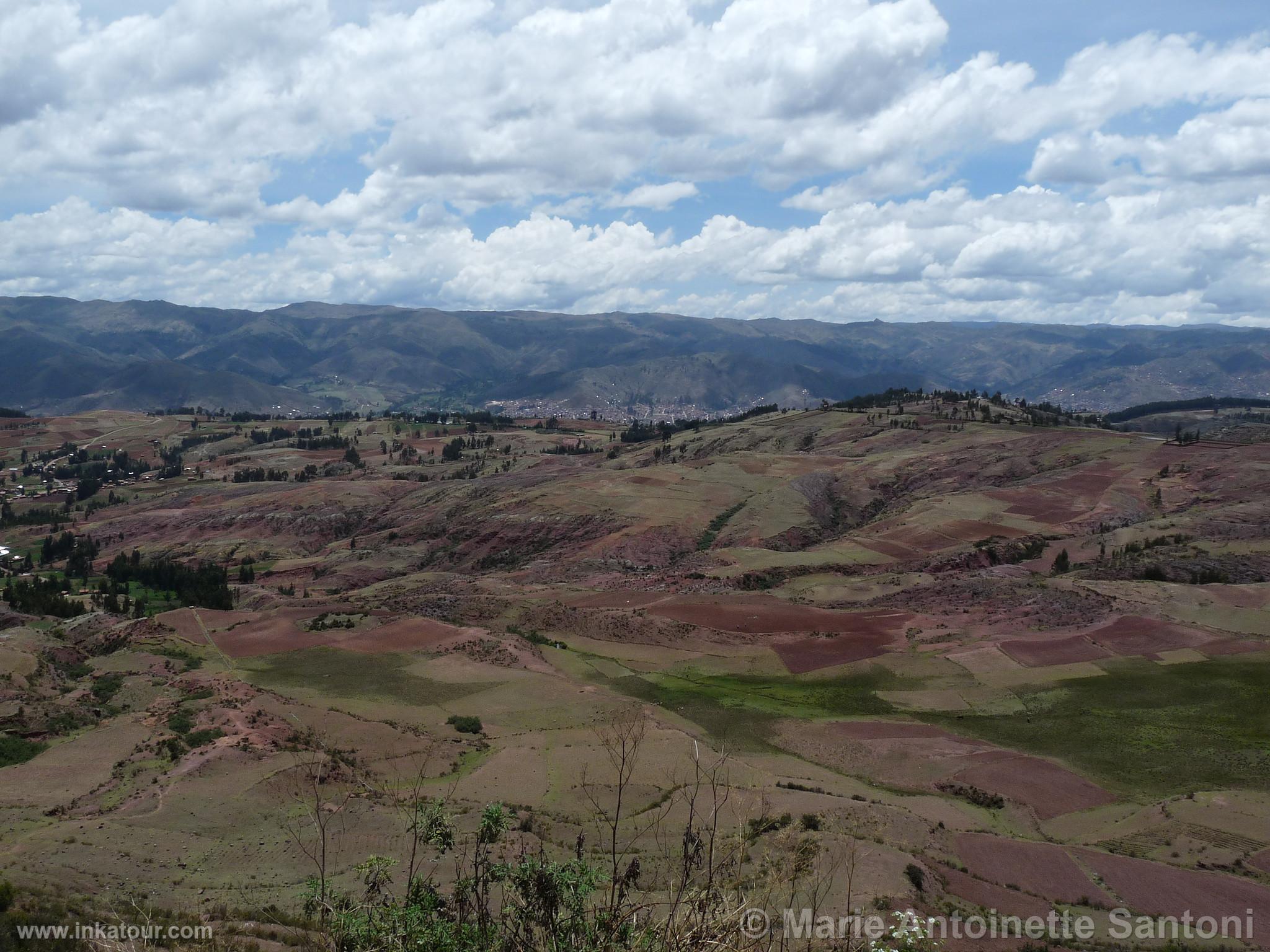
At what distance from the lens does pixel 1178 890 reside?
29547mm

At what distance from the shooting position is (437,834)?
40.8 ft

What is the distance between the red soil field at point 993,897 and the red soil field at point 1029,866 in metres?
0.68

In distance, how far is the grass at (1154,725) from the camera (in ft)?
134

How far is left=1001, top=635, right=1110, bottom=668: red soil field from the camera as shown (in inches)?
2329

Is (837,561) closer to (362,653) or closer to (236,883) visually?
(362,653)

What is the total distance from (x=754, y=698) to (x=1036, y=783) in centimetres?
2006

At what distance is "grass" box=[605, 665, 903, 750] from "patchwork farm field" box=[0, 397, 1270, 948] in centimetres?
33

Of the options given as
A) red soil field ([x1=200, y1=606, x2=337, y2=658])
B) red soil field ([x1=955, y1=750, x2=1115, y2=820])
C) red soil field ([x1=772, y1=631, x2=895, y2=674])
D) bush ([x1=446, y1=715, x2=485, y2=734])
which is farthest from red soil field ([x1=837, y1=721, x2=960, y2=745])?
red soil field ([x1=200, y1=606, x2=337, y2=658])

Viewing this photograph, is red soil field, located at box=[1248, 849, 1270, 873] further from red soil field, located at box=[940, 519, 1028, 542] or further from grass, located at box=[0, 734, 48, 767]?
red soil field, located at box=[940, 519, 1028, 542]

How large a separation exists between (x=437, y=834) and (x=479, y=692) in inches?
1795

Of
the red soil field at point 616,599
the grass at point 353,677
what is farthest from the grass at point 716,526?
the grass at point 353,677

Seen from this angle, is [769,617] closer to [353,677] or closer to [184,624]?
[353,677]

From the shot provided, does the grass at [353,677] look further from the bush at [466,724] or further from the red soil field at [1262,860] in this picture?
the red soil field at [1262,860]

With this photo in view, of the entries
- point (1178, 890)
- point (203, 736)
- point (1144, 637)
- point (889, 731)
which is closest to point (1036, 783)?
point (889, 731)
